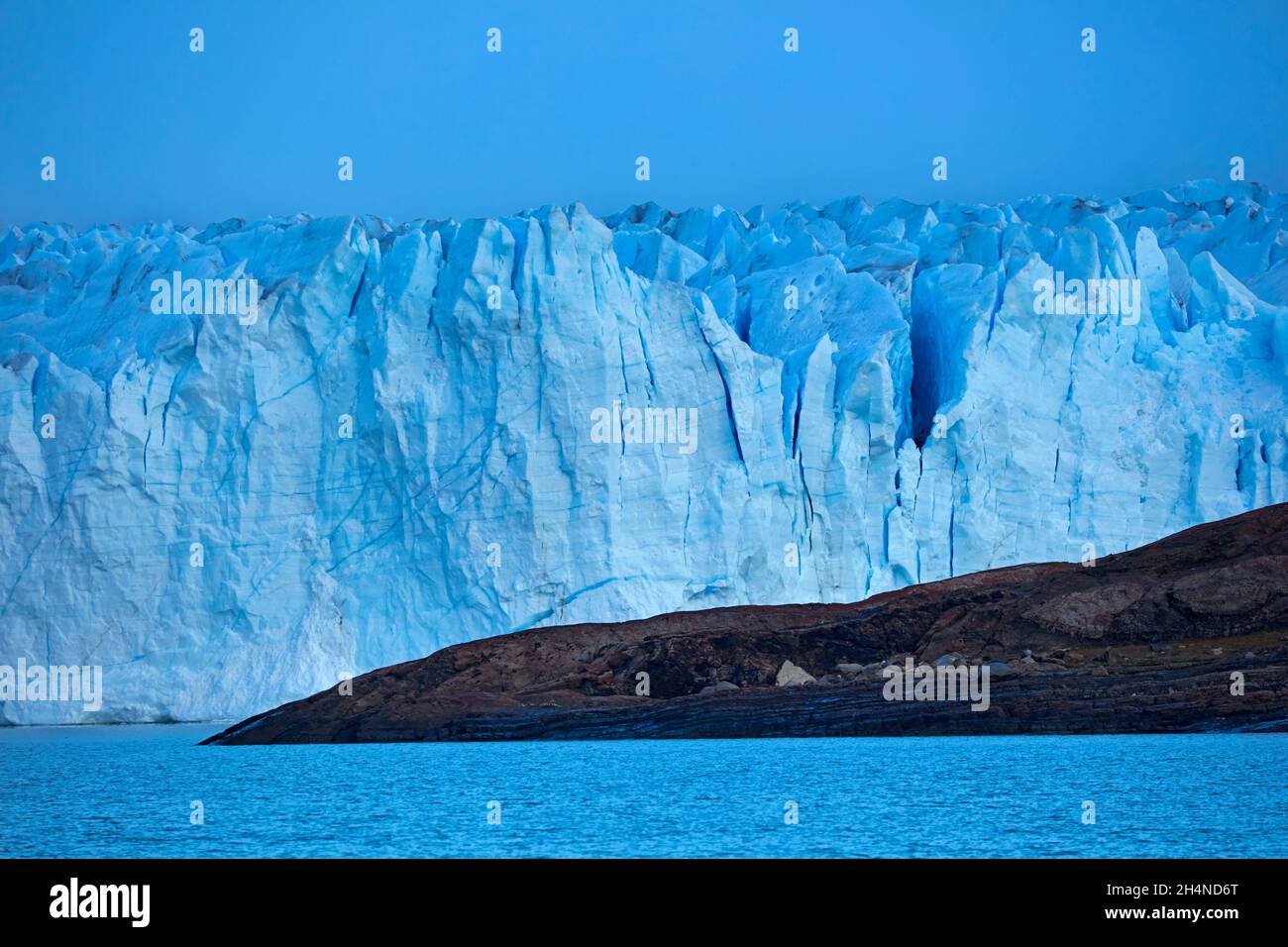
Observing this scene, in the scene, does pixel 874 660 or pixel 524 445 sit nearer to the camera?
pixel 874 660

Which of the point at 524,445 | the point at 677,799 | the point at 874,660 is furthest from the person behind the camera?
the point at 524,445

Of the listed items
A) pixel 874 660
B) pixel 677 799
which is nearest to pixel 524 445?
pixel 874 660

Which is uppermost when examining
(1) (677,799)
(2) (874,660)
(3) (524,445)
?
(3) (524,445)

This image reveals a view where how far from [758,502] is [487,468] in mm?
5643

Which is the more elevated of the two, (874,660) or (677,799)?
(874,660)

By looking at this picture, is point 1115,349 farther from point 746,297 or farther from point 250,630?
point 250,630

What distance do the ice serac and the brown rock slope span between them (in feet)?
6.21

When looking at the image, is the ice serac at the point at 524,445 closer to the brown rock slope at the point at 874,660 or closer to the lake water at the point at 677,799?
the brown rock slope at the point at 874,660

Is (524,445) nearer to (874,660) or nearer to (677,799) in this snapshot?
(874,660)

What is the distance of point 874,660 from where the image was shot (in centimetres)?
3195

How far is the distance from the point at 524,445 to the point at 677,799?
45.6ft

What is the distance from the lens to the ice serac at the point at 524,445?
3431 cm

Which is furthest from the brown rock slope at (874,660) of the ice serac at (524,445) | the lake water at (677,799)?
the ice serac at (524,445)

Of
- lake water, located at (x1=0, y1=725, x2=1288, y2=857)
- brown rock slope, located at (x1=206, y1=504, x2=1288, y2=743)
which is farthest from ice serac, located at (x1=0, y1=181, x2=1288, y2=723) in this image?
lake water, located at (x1=0, y1=725, x2=1288, y2=857)
